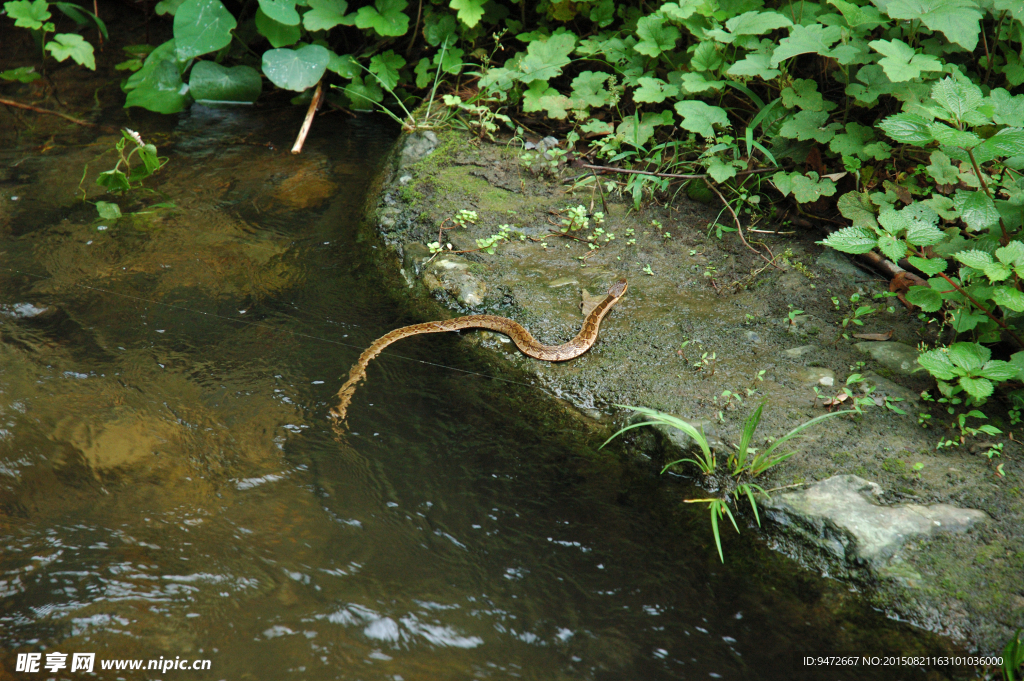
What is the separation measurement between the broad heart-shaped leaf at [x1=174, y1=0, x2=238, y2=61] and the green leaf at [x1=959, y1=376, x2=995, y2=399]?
21.8 feet

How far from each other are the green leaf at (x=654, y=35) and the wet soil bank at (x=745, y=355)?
1.16 m

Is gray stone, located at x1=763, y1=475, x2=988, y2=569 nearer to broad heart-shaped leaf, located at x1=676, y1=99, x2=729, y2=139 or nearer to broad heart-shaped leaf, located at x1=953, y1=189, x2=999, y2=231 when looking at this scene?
broad heart-shaped leaf, located at x1=953, y1=189, x2=999, y2=231

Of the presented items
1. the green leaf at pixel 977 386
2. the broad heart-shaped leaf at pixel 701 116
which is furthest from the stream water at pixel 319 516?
the broad heart-shaped leaf at pixel 701 116

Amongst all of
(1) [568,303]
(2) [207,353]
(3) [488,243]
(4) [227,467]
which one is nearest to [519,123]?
(3) [488,243]

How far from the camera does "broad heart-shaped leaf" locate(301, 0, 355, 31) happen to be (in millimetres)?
5895

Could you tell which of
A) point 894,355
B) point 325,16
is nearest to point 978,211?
point 894,355

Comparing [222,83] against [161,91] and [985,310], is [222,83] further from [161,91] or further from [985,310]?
[985,310]

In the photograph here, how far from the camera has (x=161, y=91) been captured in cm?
646

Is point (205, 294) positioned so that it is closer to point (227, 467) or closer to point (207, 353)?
point (207, 353)

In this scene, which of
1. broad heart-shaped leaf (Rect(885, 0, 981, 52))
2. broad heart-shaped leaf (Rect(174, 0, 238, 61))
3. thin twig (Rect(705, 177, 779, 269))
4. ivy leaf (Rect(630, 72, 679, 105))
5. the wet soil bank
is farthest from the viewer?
broad heart-shaped leaf (Rect(174, 0, 238, 61))

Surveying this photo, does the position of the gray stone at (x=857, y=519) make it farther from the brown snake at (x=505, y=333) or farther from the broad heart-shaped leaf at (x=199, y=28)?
the broad heart-shaped leaf at (x=199, y=28)

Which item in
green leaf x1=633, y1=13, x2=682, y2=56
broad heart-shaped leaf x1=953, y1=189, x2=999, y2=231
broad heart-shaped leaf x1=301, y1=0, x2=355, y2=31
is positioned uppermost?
green leaf x1=633, y1=13, x2=682, y2=56

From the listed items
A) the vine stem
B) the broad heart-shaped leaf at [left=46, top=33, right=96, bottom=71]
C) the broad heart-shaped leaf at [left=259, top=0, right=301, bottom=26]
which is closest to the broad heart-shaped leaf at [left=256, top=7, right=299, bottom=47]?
the broad heart-shaped leaf at [left=259, top=0, right=301, bottom=26]

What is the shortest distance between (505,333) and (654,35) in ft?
8.91
